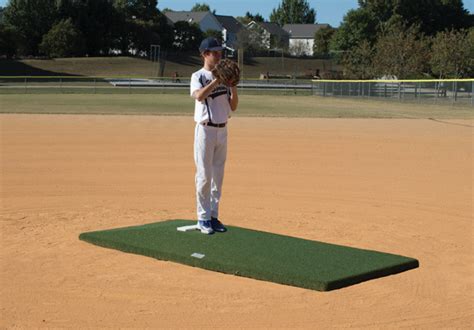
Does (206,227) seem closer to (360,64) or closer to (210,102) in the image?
(210,102)

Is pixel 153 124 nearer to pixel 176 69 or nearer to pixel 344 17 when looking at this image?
pixel 176 69

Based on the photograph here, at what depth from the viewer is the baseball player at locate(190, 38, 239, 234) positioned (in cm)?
739

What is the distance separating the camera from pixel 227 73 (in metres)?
7.13

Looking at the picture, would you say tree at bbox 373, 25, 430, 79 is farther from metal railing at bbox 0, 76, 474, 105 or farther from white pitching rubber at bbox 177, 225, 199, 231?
white pitching rubber at bbox 177, 225, 199, 231

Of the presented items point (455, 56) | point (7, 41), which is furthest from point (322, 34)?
point (455, 56)

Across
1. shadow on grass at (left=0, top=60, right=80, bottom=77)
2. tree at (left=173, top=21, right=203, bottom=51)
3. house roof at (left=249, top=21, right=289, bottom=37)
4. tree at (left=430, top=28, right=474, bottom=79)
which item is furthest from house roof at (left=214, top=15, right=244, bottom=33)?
tree at (left=430, top=28, right=474, bottom=79)

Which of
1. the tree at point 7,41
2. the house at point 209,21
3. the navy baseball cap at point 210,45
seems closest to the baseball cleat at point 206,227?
the navy baseball cap at point 210,45

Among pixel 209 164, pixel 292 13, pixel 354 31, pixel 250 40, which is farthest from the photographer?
pixel 292 13

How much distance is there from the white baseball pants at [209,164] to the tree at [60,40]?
251 ft

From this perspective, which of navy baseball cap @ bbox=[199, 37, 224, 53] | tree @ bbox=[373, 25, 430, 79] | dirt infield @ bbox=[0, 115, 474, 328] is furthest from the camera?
tree @ bbox=[373, 25, 430, 79]

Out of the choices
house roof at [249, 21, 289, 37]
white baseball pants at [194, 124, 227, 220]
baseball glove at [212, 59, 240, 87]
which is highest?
house roof at [249, 21, 289, 37]

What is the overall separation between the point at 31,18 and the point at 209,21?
49958mm

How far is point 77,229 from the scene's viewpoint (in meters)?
8.42

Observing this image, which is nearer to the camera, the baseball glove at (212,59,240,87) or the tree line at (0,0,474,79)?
the baseball glove at (212,59,240,87)
